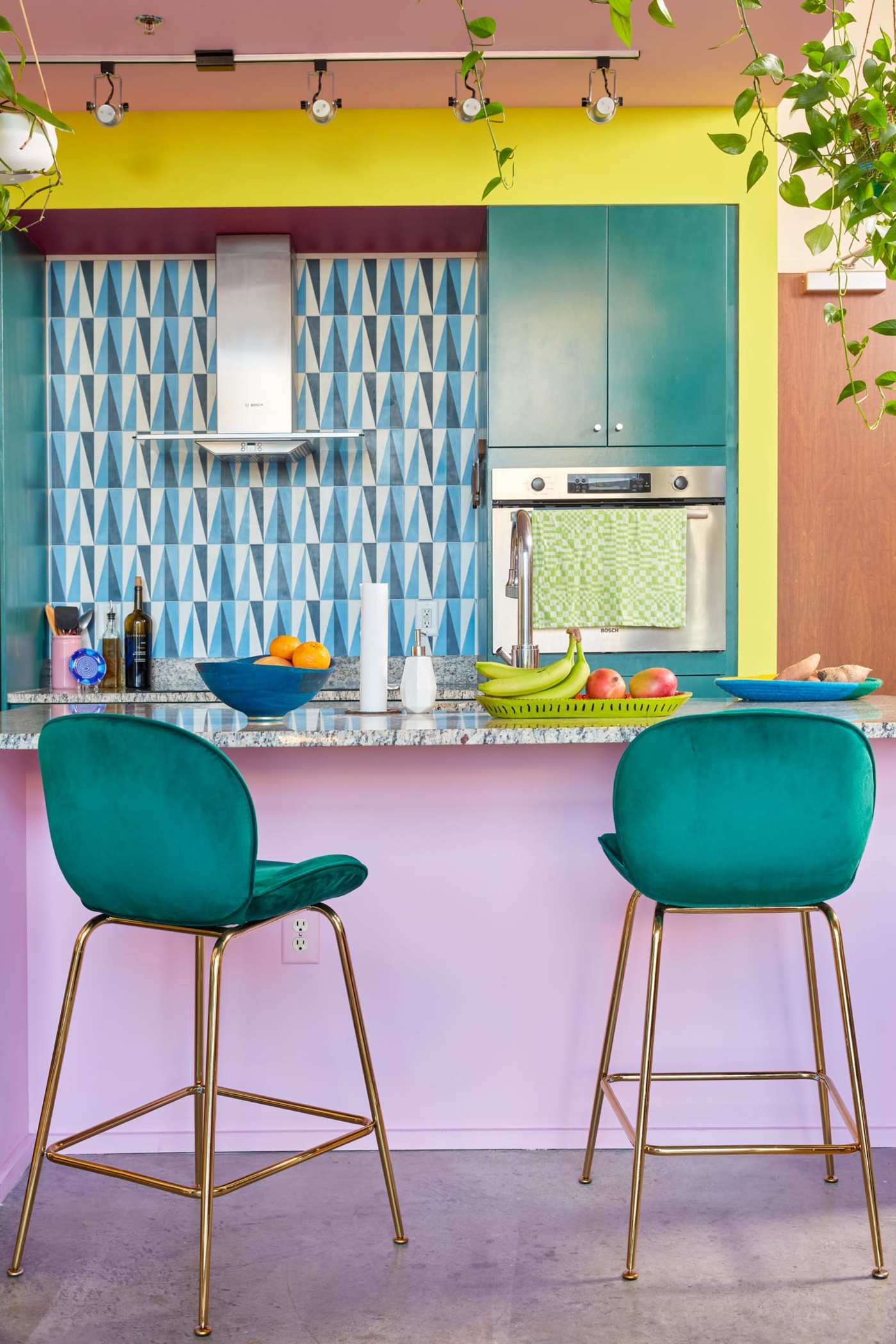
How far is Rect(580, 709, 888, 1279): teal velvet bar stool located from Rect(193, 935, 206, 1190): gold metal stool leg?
30.0 inches

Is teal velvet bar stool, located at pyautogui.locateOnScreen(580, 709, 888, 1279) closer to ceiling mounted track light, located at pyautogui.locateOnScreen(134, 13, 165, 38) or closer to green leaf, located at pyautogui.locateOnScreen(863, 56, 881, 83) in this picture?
green leaf, located at pyautogui.locateOnScreen(863, 56, 881, 83)

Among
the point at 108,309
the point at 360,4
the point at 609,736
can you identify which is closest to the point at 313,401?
the point at 108,309

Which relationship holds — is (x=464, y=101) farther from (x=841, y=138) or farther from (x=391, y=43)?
(x=841, y=138)

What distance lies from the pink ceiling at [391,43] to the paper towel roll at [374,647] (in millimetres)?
1876

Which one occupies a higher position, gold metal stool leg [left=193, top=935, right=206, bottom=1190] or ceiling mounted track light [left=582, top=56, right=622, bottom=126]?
ceiling mounted track light [left=582, top=56, right=622, bottom=126]

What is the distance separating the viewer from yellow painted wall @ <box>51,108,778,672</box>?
12.7 feet

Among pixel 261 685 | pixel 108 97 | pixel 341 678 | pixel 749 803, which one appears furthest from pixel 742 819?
pixel 108 97

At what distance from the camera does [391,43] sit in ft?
11.4

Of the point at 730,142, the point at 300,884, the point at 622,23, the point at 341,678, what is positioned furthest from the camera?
the point at 341,678

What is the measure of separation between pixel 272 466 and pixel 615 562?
136 cm

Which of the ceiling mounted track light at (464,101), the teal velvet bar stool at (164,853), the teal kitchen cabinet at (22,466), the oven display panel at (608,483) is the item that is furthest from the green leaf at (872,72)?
the teal kitchen cabinet at (22,466)

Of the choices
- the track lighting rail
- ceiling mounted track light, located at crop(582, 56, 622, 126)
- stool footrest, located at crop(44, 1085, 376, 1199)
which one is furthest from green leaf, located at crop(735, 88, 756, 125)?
the track lighting rail

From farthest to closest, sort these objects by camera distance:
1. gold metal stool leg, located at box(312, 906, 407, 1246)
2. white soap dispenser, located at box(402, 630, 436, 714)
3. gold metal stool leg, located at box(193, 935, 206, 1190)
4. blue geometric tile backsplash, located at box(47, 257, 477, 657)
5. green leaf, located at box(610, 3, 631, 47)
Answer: blue geometric tile backsplash, located at box(47, 257, 477, 657) → white soap dispenser, located at box(402, 630, 436, 714) → gold metal stool leg, located at box(193, 935, 206, 1190) → gold metal stool leg, located at box(312, 906, 407, 1246) → green leaf, located at box(610, 3, 631, 47)

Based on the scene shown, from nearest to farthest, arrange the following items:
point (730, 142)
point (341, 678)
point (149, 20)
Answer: point (730, 142), point (149, 20), point (341, 678)
